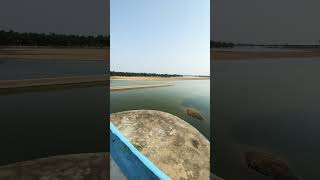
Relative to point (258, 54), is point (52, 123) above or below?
below

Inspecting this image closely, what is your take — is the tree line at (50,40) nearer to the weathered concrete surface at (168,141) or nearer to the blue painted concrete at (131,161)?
the blue painted concrete at (131,161)

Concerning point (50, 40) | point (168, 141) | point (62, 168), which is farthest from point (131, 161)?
point (168, 141)

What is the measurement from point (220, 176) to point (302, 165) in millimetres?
1241

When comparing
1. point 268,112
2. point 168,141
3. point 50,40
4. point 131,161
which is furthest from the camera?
point 168,141

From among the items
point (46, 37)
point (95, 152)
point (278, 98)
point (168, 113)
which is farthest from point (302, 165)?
point (168, 113)

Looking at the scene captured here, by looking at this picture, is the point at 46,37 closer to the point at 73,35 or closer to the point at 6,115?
the point at 73,35

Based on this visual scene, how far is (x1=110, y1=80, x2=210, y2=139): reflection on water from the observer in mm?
5629

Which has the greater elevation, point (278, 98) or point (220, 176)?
point (278, 98)

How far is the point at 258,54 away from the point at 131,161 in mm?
1312

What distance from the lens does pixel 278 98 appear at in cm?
183

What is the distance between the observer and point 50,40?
7.64ft

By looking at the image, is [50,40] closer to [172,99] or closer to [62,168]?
[62,168]

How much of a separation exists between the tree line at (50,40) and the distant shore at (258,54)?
3.59ft

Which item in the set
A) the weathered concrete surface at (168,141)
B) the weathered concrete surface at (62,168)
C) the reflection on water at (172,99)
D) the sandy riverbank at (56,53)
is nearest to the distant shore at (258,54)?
the sandy riverbank at (56,53)
